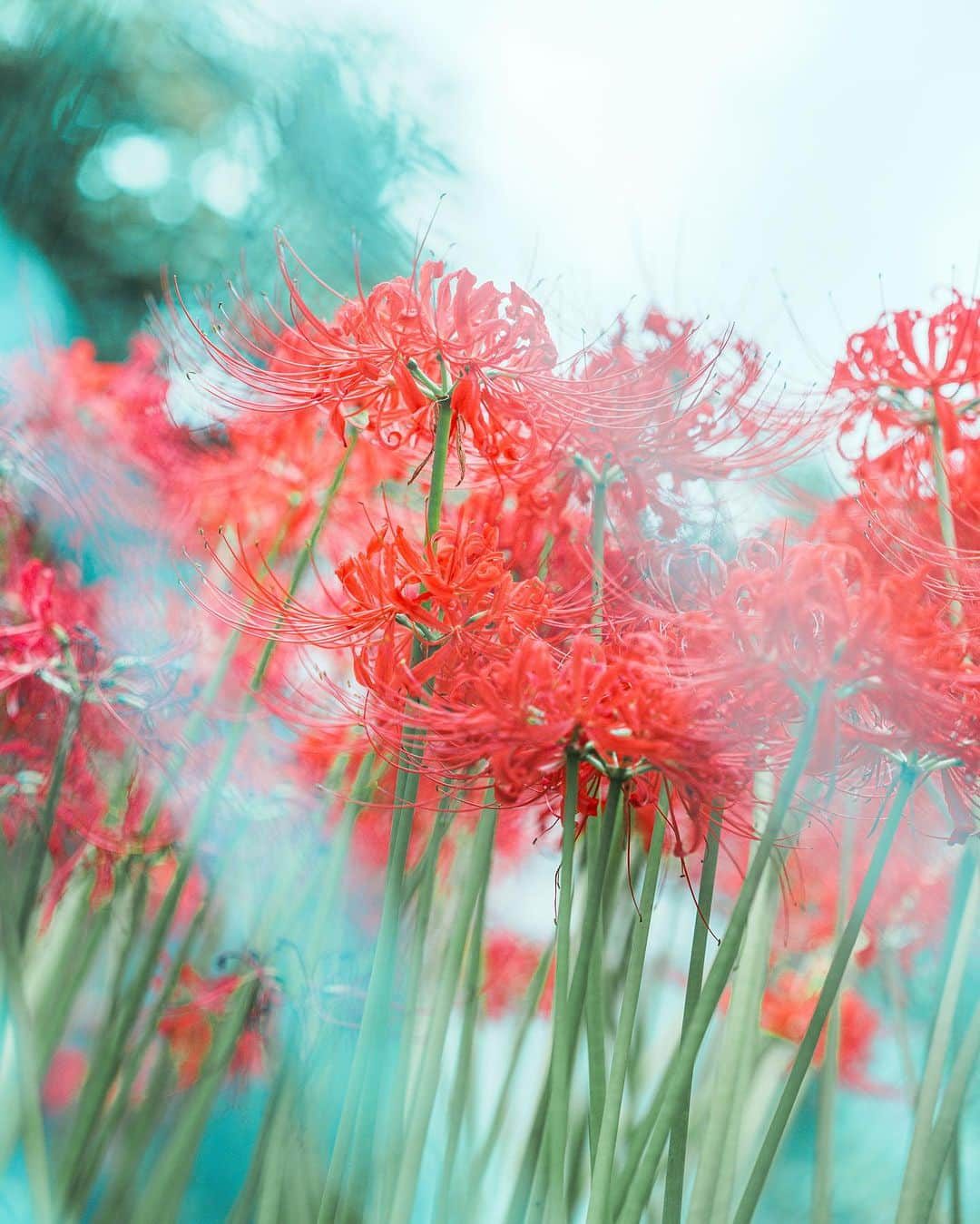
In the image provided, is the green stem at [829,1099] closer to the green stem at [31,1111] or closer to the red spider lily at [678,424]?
the red spider lily at [678,424]

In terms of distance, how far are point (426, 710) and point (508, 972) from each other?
32 centimetres

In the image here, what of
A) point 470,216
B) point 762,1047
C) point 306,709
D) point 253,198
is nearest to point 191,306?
point 253,198

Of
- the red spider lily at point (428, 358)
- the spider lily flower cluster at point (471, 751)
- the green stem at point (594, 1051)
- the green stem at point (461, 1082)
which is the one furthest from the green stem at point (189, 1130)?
the red spider lily at point (428, 358)

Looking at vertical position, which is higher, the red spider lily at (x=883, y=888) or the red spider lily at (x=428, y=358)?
the red spider lily at (x=428, y=358)

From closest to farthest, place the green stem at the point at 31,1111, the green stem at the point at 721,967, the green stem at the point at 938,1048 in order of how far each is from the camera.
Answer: the green stem at the point at 721,967 < the green stem at the point at 938,1048 < the green stem at the point at 31,1111

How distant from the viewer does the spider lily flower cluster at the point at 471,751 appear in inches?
19.0

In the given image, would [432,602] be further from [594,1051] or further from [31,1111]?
[31,1111]

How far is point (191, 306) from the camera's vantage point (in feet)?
2.77

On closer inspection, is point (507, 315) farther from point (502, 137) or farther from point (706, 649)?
point (502, 137)

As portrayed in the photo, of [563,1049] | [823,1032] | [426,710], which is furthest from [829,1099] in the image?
[426,710]

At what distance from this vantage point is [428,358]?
0.56m

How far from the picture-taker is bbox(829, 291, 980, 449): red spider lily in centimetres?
60

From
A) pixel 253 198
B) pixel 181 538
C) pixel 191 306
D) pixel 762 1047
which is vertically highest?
pixel 253 198

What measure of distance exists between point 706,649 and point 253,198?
0.59m
